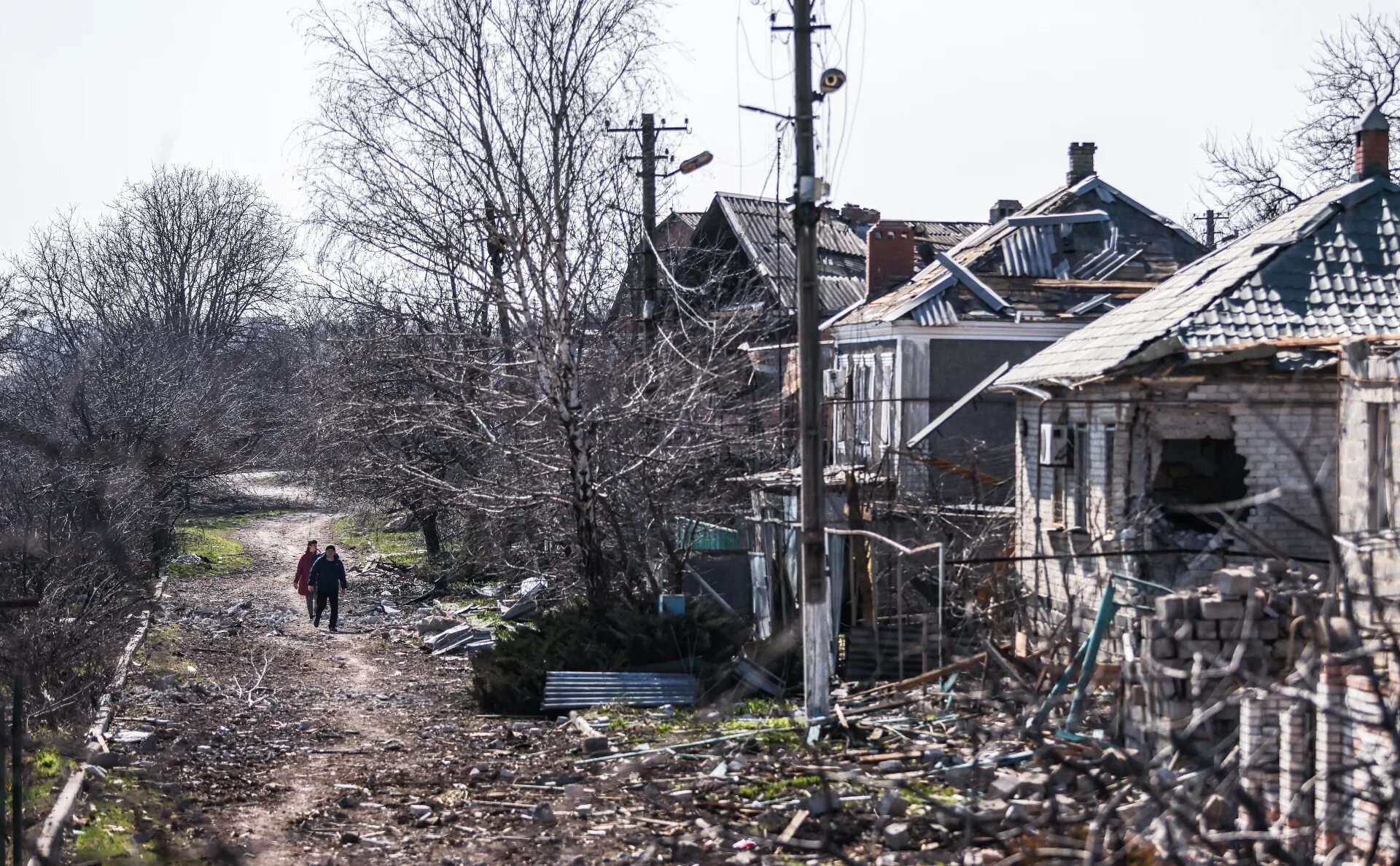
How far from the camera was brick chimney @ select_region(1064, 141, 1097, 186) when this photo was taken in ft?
83.9

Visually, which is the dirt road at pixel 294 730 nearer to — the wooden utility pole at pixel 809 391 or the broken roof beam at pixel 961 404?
the wooden utility pole at pixel 809 391

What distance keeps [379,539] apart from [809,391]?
2564 cm

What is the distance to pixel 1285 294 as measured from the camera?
42.3 ft

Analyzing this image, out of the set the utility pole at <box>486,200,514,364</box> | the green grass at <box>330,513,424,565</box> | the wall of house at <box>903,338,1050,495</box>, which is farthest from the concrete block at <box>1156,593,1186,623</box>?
the green grass at <box>330,513,424,565</box>

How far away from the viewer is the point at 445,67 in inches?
640

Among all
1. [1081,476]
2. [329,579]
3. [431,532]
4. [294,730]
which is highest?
[1081,476]

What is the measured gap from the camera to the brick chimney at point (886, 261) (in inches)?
901

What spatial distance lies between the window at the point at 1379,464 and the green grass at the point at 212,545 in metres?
23.2

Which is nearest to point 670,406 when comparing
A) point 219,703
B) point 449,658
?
point 449,658

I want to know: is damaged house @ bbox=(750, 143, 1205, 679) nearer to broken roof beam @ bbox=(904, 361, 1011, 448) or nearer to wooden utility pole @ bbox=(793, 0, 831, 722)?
broken roof beam @ bbox=(904, 361, 1011, 448)

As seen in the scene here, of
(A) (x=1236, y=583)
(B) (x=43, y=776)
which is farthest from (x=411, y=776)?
(A) (x=1236, y=583)

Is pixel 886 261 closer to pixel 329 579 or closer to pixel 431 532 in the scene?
pixel 329 579

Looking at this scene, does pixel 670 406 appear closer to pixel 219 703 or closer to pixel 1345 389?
pixel 219 703

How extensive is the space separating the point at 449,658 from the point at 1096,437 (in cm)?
868
